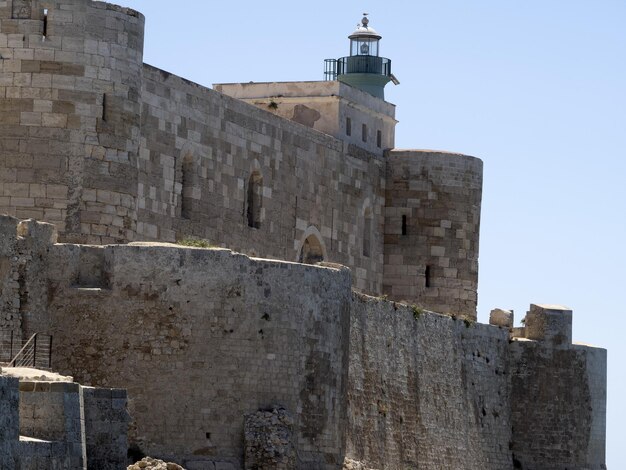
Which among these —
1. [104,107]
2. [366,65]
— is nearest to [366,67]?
[366,65]

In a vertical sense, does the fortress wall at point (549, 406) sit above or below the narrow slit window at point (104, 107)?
below

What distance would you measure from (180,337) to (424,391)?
37.8 ft

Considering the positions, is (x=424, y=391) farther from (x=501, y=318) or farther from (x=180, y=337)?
(x=180, y=337)

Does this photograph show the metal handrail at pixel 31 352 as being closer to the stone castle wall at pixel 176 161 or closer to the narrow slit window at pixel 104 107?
the stone castle wall at pixel 176 161

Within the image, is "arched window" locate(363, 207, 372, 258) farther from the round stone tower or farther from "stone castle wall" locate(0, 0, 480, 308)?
the round stone tower

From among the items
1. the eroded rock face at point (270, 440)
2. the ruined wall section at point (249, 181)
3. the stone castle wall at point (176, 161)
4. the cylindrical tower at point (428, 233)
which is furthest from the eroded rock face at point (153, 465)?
the cylindrical tower at point (428, 233)

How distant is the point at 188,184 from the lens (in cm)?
4366

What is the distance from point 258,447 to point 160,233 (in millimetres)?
6622

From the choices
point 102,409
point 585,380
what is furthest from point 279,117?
point 102,409

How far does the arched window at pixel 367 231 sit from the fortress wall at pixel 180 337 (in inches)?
550

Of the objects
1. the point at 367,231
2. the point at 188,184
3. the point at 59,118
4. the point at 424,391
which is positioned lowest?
the point at 424,391

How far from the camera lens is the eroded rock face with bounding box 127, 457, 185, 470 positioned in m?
34.8

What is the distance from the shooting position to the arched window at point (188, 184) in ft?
143

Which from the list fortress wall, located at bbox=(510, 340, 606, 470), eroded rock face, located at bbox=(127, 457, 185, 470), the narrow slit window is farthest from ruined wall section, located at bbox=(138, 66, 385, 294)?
eroded rock face, located at bbox=(127, 457, 185, 470)
